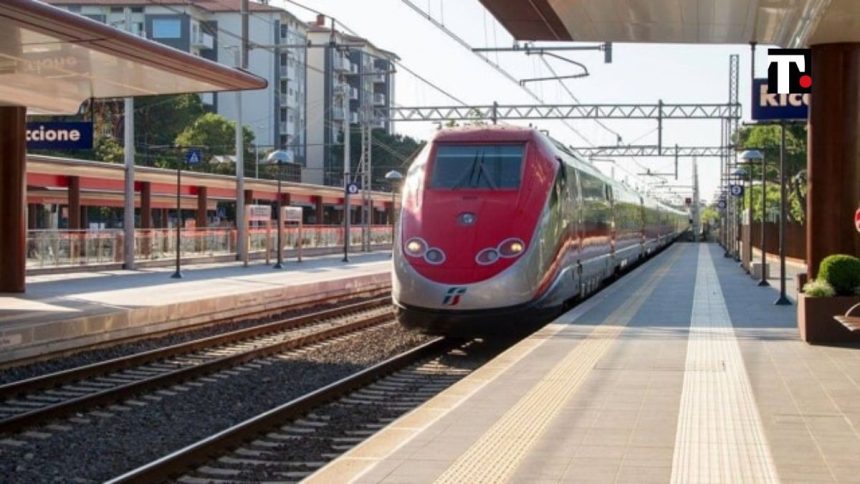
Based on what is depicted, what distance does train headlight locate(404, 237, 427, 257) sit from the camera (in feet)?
53.6

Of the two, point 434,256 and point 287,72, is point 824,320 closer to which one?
point 434,256

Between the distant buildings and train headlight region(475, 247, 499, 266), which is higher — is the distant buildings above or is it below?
above

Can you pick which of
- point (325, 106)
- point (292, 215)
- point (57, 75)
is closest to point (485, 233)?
point (57, 75)

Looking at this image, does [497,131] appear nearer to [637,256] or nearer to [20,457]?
[20,457]

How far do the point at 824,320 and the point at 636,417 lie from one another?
6.32 m

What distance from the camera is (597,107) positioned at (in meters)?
45.7

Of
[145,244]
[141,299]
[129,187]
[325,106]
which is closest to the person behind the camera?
[141,299]

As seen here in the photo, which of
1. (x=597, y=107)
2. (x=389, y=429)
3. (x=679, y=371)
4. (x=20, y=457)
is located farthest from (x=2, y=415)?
(x=597, y=107)

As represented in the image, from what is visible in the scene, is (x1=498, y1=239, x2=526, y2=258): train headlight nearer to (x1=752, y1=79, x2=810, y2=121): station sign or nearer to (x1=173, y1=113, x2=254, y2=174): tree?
(x1=752, y1=79, x2=810, y2=121): station sign

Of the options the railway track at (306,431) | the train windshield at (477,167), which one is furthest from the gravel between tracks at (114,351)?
the train windshield at (477,167)

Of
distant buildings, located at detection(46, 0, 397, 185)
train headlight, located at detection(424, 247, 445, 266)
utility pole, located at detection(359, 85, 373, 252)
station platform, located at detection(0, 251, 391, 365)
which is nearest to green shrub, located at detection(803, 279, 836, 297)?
train headlight, located at detection(424, 247, 445, 266)

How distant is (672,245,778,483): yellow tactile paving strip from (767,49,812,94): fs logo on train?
327cm

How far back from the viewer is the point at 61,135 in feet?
79.0

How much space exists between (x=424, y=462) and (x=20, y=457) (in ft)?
13.3
